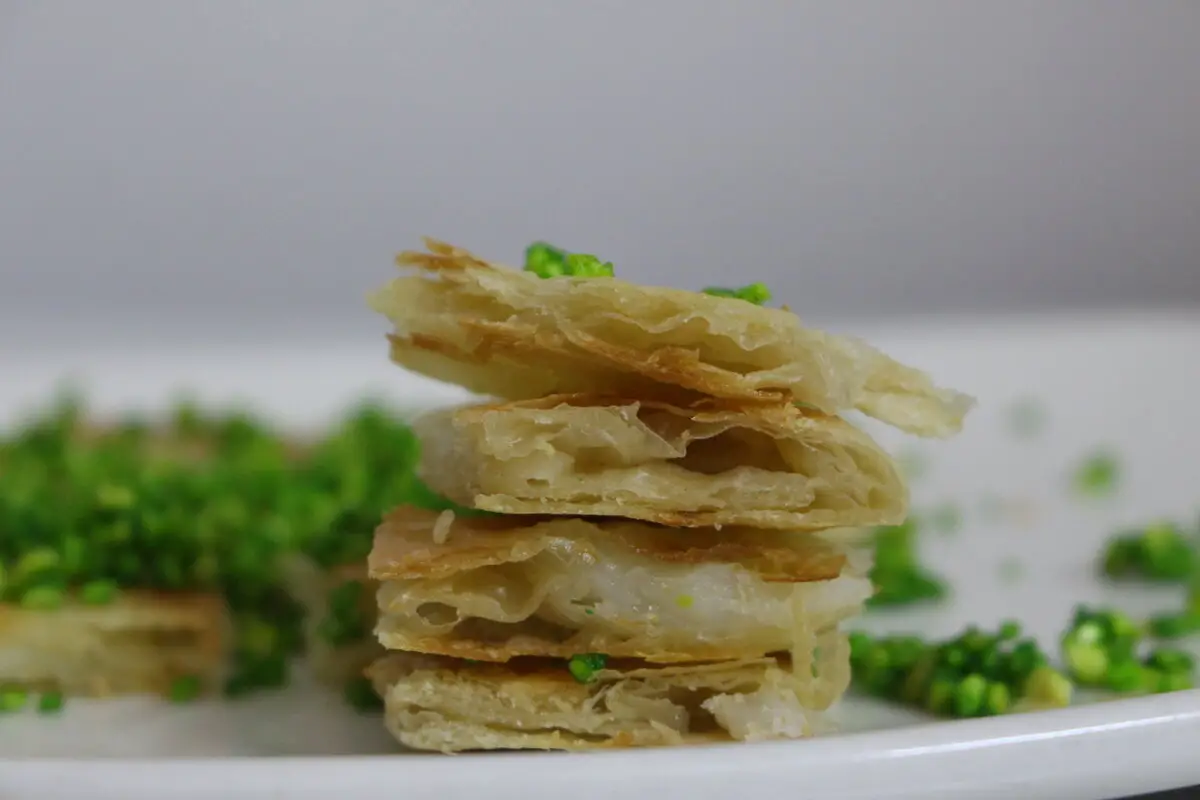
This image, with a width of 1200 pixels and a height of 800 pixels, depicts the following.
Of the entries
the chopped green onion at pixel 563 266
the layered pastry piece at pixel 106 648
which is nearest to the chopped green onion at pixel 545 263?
the chopped green onion at pixel 563 266

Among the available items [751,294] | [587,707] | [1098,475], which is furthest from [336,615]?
[1098,475]

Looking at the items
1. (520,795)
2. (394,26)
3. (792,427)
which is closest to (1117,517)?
(792,427)

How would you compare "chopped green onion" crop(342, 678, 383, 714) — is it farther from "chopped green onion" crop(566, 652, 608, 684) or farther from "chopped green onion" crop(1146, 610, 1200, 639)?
"chopped green onion" crop(1146, 610, 1200, 639)

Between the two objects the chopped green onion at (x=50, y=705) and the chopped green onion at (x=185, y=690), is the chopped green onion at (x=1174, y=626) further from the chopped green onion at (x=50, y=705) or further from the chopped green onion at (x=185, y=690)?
the chopped green onion at (x=50, y=705)

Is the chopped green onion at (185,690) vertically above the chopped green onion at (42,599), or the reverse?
the chopped green onion at (42,599)

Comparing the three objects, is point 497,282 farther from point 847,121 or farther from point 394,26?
point 847,121

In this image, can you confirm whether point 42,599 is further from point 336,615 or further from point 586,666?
point 586,666

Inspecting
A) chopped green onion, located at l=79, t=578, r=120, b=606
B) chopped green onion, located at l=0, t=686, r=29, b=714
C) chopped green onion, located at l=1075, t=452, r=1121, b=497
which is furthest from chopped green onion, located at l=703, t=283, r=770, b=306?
chopped green onion, located at l=1075, t=452, r=1121, b=497
